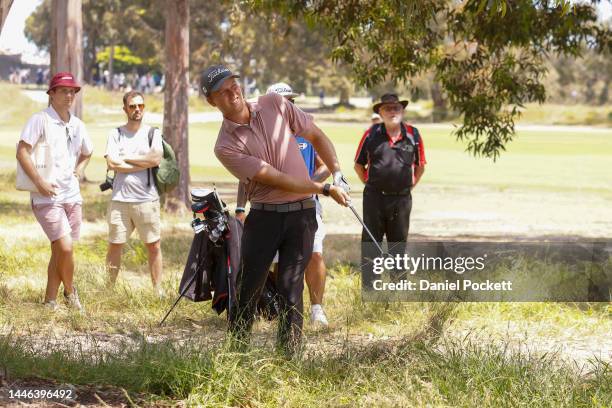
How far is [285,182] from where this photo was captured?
6.20 metres

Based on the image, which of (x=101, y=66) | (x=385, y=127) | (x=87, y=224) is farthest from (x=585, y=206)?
(x=101, y=66)

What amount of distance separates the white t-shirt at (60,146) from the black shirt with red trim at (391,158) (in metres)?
2.62

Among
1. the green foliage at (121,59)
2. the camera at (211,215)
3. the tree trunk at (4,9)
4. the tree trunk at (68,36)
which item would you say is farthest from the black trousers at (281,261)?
the green foliage at (121,59)

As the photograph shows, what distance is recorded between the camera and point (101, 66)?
407 feet

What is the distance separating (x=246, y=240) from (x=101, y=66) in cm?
12085

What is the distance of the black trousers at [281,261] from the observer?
21.1ft

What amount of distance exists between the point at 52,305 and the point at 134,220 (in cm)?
131

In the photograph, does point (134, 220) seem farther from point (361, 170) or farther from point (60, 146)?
point (361, 170)

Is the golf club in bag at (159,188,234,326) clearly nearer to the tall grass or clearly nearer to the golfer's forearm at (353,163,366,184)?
the tall grass

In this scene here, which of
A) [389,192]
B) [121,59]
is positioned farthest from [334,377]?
[121,59]

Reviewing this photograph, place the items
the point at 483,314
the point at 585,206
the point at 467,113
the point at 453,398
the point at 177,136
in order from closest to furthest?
the point at 453,398, the point at 483,314, the point at 467,113, the point at 177,136, the point at 585,206

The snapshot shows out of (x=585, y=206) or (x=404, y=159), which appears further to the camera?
(x=585, y=206)

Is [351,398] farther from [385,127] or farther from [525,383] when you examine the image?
[385,127]

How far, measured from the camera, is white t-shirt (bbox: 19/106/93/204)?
8.58 m
